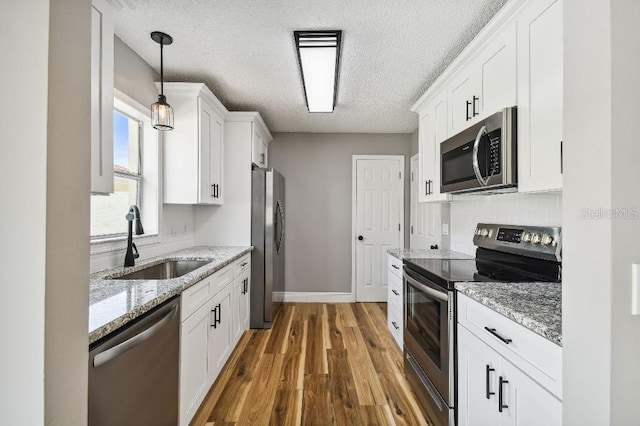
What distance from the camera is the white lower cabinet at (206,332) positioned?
1.72 m

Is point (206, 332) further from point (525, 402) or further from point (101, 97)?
point (525, 402)

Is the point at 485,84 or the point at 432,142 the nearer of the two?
the point at 485,84

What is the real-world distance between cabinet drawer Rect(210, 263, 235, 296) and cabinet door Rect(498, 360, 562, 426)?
1782 mm

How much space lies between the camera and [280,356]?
2754mm

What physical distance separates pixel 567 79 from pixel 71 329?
53.6 inches

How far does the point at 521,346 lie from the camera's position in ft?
3.65

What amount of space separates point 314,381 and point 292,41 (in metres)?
2.51

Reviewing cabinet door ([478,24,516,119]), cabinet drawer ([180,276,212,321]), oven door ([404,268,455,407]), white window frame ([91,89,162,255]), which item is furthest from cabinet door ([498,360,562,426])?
white window frame ([91,89,162,255])

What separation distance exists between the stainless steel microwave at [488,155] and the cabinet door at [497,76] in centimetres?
9

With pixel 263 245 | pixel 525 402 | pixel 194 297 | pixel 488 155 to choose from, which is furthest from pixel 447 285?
pixel 263 245
